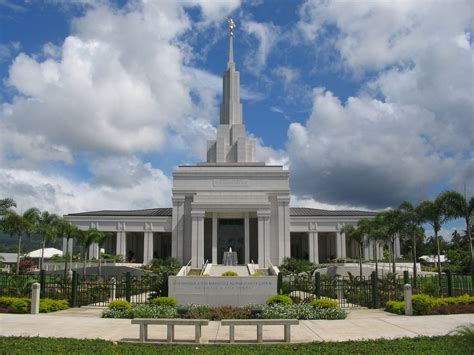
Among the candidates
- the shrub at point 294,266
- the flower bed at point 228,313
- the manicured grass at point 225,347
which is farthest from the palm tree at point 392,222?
the manicured grass at point 225,347

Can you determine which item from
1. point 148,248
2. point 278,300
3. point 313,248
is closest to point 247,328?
point 278,300

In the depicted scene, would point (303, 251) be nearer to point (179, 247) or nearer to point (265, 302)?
point (179, 247)

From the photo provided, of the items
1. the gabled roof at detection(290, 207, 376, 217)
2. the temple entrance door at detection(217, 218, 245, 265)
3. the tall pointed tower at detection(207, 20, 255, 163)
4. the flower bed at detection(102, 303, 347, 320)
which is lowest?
the flower bed at detection(102, 303, 347, 320)

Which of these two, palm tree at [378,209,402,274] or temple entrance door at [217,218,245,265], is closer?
palm tree at [378,209,402,274]

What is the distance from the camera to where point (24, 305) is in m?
19.3

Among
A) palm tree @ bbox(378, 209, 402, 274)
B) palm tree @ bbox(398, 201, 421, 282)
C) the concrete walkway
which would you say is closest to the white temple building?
palm tree @ bbox(378, 209, 402, 274)

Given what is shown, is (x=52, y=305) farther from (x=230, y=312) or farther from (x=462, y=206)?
(x=462, y=206)

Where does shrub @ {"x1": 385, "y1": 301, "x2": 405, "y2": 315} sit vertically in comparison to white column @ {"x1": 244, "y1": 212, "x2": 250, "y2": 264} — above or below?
below

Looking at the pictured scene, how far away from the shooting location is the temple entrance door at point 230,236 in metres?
52.0

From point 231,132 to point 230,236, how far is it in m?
13.0

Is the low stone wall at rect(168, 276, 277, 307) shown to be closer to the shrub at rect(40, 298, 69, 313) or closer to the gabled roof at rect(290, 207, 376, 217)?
the shrub at rect(40, 298, 69, 313)

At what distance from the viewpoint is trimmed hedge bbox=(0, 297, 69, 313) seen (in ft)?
63.3

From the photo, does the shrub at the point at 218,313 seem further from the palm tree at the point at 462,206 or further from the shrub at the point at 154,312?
the palm tree at the point at 462,206

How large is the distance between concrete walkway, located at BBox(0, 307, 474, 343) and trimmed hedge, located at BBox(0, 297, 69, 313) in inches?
A: 30.3
